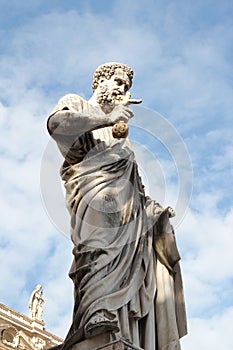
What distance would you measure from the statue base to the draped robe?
9 centimetres

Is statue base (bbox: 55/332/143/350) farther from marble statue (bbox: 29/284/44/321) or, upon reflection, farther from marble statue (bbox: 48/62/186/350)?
marble statue (bbox: 29/284/44/321)

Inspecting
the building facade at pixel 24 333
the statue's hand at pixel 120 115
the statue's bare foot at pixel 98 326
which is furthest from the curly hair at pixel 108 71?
the building facade at pixel 24 333

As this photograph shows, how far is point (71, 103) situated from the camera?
7.76 meters

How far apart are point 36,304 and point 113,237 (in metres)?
29.0

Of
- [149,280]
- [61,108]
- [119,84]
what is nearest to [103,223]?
[149,280]

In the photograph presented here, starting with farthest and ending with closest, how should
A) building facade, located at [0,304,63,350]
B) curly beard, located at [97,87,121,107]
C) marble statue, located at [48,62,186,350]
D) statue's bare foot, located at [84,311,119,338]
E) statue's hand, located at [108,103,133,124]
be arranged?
1. building facade, located at [0,304,63,350]
2. curly beard, located at [97,87,121,107]
3. statue's hand, located at [108,103,133,124]
4. marble statue, located at [48,62,186,350]
5. statue's bare foot, located at [84,311,119,338]

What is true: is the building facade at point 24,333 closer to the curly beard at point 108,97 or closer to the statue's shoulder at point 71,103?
the curly beard at point 108,97

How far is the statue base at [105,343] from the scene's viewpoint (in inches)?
236

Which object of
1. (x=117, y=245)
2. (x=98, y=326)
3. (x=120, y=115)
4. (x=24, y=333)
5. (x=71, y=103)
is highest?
(x=24, y=333)

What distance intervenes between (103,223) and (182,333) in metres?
1.52

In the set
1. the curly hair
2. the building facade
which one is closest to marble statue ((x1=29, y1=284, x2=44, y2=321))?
the building facade

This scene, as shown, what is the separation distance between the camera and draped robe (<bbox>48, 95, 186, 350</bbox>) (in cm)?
661

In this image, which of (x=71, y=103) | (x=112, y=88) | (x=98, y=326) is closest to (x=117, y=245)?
(x=98, y=326)

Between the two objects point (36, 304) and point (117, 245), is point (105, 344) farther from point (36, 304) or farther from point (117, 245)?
point (36, 304)
